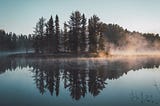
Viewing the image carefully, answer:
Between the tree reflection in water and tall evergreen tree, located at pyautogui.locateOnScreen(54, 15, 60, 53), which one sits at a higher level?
tall evergreen tree, located at pyautogui.locateOnScreen(54, 15, 60, 53)

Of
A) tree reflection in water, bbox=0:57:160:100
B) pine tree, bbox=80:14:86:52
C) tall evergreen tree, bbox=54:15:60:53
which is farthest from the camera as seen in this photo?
tall evergreen tree, bbox=54:15:60:53

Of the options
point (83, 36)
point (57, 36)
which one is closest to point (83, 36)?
point (83, 36)

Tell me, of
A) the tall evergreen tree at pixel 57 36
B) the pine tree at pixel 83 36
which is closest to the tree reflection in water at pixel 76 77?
the pine tree at pixel 83 36

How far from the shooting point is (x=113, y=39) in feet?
395

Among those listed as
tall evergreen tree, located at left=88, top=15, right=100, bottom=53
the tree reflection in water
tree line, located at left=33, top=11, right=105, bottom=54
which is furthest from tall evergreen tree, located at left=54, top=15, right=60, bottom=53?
the tree reflection in water

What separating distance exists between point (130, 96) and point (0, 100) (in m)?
7.11

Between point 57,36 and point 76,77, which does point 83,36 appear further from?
point 76,77

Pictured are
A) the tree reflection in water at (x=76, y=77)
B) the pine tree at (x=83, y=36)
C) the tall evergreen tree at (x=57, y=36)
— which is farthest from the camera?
the tall evergreen tree at (x=57, y=36)

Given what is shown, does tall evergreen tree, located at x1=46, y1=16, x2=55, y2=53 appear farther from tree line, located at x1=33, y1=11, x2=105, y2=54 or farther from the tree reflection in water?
the tree reflection in water

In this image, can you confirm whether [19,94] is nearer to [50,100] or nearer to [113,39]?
[50,100]

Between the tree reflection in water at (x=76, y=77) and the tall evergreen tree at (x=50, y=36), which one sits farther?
the tall evergreen tree at (x=50, y=36)

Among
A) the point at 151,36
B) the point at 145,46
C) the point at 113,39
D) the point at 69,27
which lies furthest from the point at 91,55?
the point at 151,36

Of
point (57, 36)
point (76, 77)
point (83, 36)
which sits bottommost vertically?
point (76, 77)

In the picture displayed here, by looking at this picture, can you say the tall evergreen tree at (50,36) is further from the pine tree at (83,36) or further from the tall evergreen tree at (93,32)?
the tall evergreen tree at (93,32)
